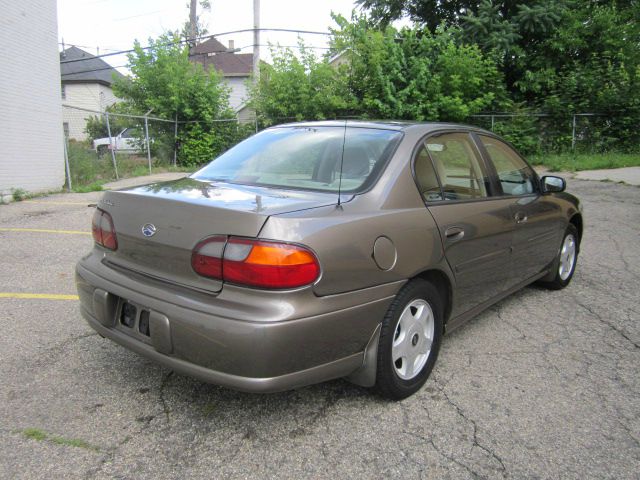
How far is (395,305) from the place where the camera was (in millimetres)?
2605

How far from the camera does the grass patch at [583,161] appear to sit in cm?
1532

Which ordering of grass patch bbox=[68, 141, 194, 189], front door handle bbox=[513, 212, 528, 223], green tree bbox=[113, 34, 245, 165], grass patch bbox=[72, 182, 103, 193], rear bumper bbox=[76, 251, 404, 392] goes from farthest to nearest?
green tree bbox=[113, 34, 245, 165] < grass patch bbox=[68, 141, 194, 189] < grass patch bbox=[72, 182, 103, 193] < front door handle bbox=[513, 212, 528, 223] < rear bumper bbox=[76, 251, 404, 392]

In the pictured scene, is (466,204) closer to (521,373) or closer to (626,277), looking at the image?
(521,373)

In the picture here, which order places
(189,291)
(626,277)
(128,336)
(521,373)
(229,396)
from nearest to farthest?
(189,291) → (128,336) → (229,396) → (521,373) → (626,277)

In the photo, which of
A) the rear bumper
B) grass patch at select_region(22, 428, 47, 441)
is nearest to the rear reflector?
the rear bumper

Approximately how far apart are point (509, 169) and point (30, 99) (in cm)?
1079

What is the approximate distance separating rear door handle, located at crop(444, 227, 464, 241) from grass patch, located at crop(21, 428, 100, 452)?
210 cm

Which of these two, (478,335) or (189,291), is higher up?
(189,291)

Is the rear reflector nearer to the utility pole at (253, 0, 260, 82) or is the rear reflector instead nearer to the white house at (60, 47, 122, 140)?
the utility pole at (253, 0, 260, 82)

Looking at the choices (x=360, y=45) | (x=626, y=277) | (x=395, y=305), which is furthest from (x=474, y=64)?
(x=395, y=305)

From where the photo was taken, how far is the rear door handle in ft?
9.79

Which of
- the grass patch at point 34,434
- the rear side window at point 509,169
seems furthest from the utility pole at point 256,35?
the grass patch at point 34,434

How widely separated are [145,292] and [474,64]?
16.2 metres

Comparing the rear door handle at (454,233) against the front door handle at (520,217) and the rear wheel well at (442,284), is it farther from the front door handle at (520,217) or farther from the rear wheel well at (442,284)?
the front door handle at (520,217)
